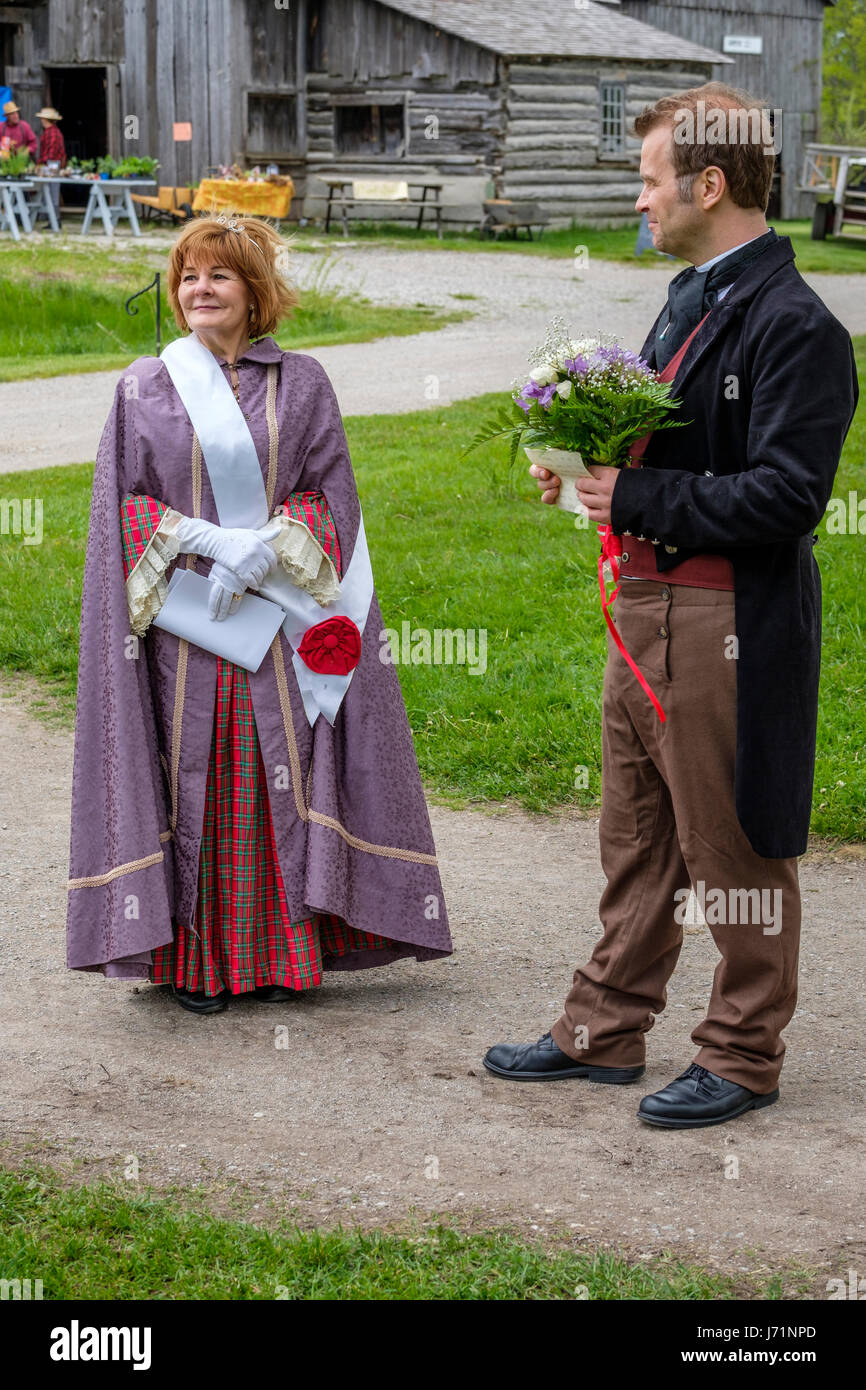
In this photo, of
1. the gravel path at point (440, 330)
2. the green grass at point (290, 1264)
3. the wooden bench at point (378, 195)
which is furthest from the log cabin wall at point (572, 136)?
the green grass at point (290, 1264)

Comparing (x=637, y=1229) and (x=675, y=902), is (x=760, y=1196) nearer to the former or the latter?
(x=637, y=1229)

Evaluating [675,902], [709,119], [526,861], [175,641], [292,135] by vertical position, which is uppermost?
[292,135]

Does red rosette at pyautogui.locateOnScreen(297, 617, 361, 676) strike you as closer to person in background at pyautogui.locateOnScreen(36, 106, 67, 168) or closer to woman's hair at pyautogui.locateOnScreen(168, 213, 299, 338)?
woman's hair at pyautogui.locateOnScreen(168, 213, 299, 338)

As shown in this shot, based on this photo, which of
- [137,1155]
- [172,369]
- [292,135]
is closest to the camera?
[137,1155]

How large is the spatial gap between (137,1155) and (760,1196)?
1.28 m

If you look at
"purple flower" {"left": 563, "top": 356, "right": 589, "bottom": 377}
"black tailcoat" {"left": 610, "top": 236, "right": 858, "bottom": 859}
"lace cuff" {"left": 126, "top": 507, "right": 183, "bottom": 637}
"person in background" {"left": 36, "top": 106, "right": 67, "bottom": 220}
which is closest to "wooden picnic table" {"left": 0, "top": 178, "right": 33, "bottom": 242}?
"person in background" {"left": 36, "top": 106, "right": 67, "bottom": 220}

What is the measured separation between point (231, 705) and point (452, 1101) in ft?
3.68

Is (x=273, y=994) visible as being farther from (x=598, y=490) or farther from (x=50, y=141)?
(x=50, y=141)

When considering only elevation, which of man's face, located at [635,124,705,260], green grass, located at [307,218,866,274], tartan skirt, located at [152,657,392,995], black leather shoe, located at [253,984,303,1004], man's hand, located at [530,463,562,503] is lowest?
black leather shoe, located at [253,984,303,1004]

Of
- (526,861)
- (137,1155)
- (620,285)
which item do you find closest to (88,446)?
(526,861)

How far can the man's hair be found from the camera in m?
3.02

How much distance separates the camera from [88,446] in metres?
10.9

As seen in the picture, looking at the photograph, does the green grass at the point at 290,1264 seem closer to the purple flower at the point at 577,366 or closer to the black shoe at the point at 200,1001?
the black shoe at the point at 200,1001

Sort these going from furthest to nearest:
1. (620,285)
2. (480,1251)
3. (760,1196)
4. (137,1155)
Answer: (620,285) → (137,1155) → (760,1196) → (480,1251)
